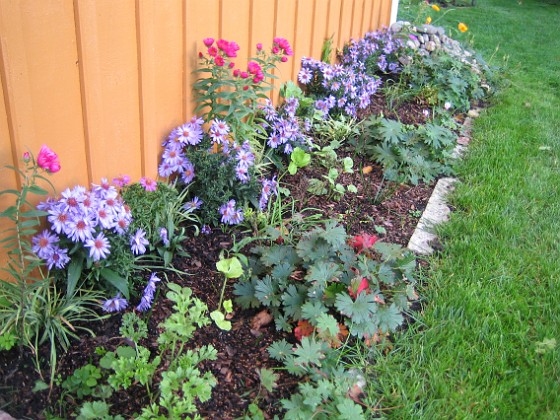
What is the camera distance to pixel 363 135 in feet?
12.7

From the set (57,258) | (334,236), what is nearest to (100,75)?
(57,258)

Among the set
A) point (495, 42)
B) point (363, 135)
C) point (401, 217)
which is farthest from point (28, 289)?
point (495, 42)

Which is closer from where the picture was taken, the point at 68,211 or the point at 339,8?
the point at 68,211

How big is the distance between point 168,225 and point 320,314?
0.77 metres

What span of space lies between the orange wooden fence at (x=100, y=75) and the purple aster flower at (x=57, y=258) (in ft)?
0.68

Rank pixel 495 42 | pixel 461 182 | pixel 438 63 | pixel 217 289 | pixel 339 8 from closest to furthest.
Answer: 1. pixel 217 289
2. pixel 461 182
3. pixel 339 8
4. pixel 438 63
5. pixel 495 42

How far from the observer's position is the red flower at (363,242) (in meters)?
2.50

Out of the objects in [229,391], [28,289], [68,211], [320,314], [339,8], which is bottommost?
[229,391]

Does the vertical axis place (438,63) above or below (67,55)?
below

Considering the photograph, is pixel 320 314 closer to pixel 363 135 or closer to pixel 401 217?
pixel 401 217

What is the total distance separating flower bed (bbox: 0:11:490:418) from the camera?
1938 mm

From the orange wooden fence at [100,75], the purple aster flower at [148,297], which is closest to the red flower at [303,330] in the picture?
the purple aster flower at [148,297]

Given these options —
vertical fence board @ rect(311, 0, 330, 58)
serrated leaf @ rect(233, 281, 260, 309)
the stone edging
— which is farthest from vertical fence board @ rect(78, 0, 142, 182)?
vertical fence board @ rect(311, 0, 330, 58)

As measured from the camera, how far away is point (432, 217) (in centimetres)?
328
